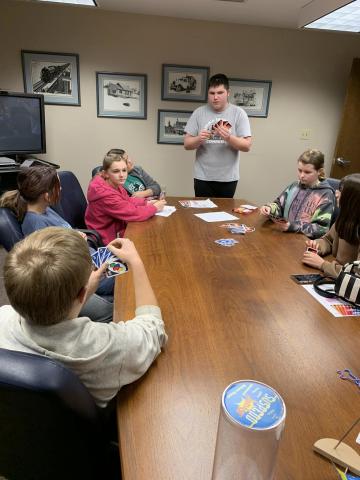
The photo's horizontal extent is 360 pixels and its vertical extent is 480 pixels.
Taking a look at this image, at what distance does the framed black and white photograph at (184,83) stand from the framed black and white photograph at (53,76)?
1.03 metres

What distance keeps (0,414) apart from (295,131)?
461 cm

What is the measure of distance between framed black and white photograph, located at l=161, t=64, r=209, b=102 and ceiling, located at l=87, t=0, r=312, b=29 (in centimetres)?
53

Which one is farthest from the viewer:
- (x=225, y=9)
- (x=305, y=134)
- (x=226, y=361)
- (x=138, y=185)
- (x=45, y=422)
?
(x=305, y=134)

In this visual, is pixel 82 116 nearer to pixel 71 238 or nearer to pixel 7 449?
pixel 71 238

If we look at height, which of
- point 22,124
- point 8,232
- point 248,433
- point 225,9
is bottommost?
point 8,232

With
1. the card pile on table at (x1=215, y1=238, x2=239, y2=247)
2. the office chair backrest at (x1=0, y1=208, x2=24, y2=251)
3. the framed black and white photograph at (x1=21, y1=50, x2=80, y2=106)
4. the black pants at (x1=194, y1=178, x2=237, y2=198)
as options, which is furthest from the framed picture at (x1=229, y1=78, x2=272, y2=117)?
the office chair backrest at (x1=0, y1=208, x2=24, y2=251)

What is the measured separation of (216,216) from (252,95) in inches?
98.8

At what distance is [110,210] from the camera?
2.28m

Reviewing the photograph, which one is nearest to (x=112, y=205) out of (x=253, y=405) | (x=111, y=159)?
(x=111, y=159)

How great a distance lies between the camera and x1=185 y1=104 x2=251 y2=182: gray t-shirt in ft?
9.82

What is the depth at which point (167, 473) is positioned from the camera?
0.67 meters

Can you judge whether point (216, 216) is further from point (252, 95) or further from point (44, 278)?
point (252, 95)

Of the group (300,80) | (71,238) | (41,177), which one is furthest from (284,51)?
(71,238)

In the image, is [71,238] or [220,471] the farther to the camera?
[71,238]
